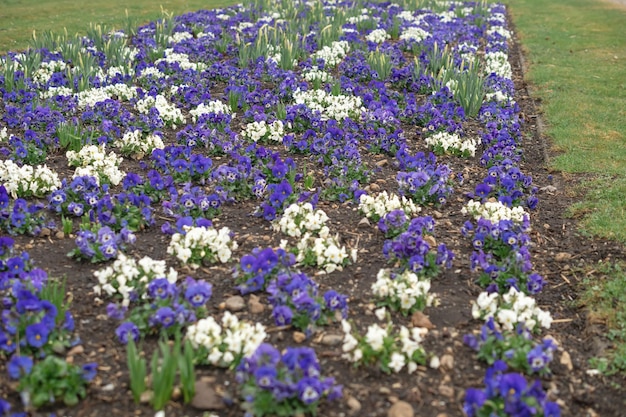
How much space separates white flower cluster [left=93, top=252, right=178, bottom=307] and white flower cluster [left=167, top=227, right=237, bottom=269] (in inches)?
16.0

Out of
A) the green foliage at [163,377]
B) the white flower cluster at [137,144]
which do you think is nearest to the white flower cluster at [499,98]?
the white flower cluster at [137,144]

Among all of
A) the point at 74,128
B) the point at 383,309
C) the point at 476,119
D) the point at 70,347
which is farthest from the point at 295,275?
the point at 476,119

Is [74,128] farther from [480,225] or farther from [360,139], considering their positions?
[480,225]

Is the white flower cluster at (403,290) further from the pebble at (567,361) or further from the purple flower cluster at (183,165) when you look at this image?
the purple flower cluster at (183,165)

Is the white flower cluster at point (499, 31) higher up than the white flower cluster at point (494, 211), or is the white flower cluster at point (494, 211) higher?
the white flower cluster at point (499, 31)

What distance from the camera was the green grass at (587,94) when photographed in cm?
595

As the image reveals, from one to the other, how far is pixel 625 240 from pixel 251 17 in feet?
36.9

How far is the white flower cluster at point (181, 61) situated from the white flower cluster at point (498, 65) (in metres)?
4.33

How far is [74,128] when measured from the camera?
666cm

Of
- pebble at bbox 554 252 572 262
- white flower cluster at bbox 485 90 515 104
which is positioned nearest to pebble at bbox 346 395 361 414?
pebble at bbox 554 252 572 262

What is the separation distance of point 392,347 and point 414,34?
32.2ft

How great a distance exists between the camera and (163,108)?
7711 mm

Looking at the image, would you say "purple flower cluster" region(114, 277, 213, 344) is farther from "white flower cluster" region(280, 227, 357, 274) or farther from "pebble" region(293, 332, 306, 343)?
"white flower cluster" region(280, 227, 357, 274)

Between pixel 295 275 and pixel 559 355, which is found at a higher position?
pixel 295 275
